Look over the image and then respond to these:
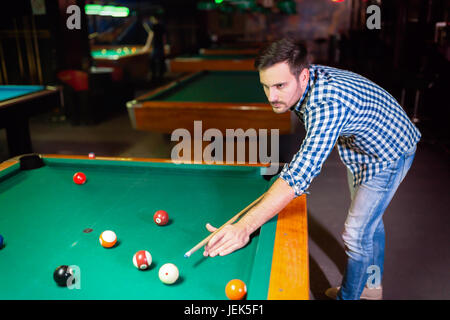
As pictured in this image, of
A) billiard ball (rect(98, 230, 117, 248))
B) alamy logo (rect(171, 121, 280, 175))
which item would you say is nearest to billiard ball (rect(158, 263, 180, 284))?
billiard ball (rect(98, 230, 117, 248))

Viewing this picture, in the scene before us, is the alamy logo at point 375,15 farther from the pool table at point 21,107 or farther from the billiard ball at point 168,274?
the billiard ball at point 168,274

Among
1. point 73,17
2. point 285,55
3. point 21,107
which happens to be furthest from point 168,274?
point 73,17

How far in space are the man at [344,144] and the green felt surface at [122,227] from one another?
115 mm

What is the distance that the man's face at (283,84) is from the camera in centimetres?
132

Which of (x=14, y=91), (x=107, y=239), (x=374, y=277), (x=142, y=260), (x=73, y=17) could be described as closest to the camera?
(x=142, y=260)

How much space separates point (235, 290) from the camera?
3.30ft

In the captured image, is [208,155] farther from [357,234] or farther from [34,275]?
[34,275]

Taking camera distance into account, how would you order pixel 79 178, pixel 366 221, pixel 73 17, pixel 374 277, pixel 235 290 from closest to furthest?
1. pixel 235 290
2. pixel 366 221
3. pixel 79 178
4. pixel 374 277
5. pixel 73 17

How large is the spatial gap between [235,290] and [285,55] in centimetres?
75

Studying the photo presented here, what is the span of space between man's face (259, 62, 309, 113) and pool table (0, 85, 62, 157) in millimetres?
2267

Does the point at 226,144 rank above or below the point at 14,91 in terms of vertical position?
below

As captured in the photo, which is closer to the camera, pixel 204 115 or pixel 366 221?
pixel 366 221

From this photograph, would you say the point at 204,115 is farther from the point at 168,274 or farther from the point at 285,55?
the point at 168,274

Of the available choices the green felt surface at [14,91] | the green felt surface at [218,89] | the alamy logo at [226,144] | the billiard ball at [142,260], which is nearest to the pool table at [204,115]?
the alamy logo at [226,144]
